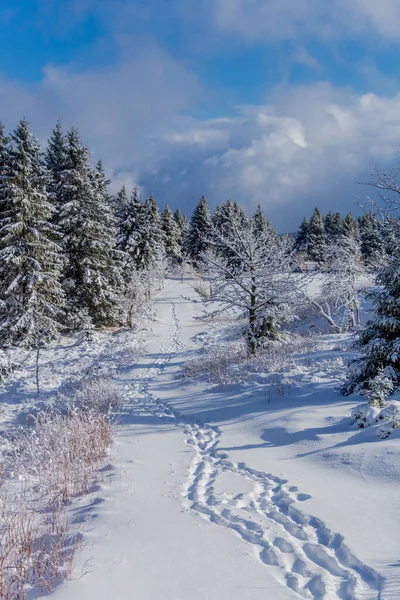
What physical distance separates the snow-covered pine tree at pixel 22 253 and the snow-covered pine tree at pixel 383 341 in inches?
643

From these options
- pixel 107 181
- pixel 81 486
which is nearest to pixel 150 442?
pixel 81 486

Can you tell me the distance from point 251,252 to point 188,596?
45.9ft

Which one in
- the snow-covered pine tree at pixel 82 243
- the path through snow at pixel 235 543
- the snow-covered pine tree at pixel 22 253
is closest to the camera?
the path through snow at pixel 235 543

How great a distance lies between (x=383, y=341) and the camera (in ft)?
27.6

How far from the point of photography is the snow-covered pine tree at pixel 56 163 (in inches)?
1027

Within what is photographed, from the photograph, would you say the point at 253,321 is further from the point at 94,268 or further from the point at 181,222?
the point at 181,222

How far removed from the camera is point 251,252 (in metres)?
16.2

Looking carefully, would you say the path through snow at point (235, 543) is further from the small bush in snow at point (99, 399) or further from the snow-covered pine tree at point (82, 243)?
the snow-covered pine tree at point (82, 243)

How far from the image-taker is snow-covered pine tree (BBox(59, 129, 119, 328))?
82.7 feet

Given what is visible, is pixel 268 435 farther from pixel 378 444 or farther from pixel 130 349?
pixel 130 349

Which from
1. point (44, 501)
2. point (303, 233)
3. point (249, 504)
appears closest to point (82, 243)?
point (44, 501)

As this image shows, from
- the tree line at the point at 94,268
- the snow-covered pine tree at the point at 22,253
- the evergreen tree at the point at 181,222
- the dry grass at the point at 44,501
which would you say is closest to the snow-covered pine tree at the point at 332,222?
the evergreen tree at the point at 181,222

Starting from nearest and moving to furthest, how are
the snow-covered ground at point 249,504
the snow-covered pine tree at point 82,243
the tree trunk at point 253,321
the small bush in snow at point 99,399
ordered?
the snow-covered ground at point 249,504
the small bush in snow at point 99,399
the tree trunk at point 253,321
the snow-covered pine tree at point 82,243

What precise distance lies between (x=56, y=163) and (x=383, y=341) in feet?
89.8
